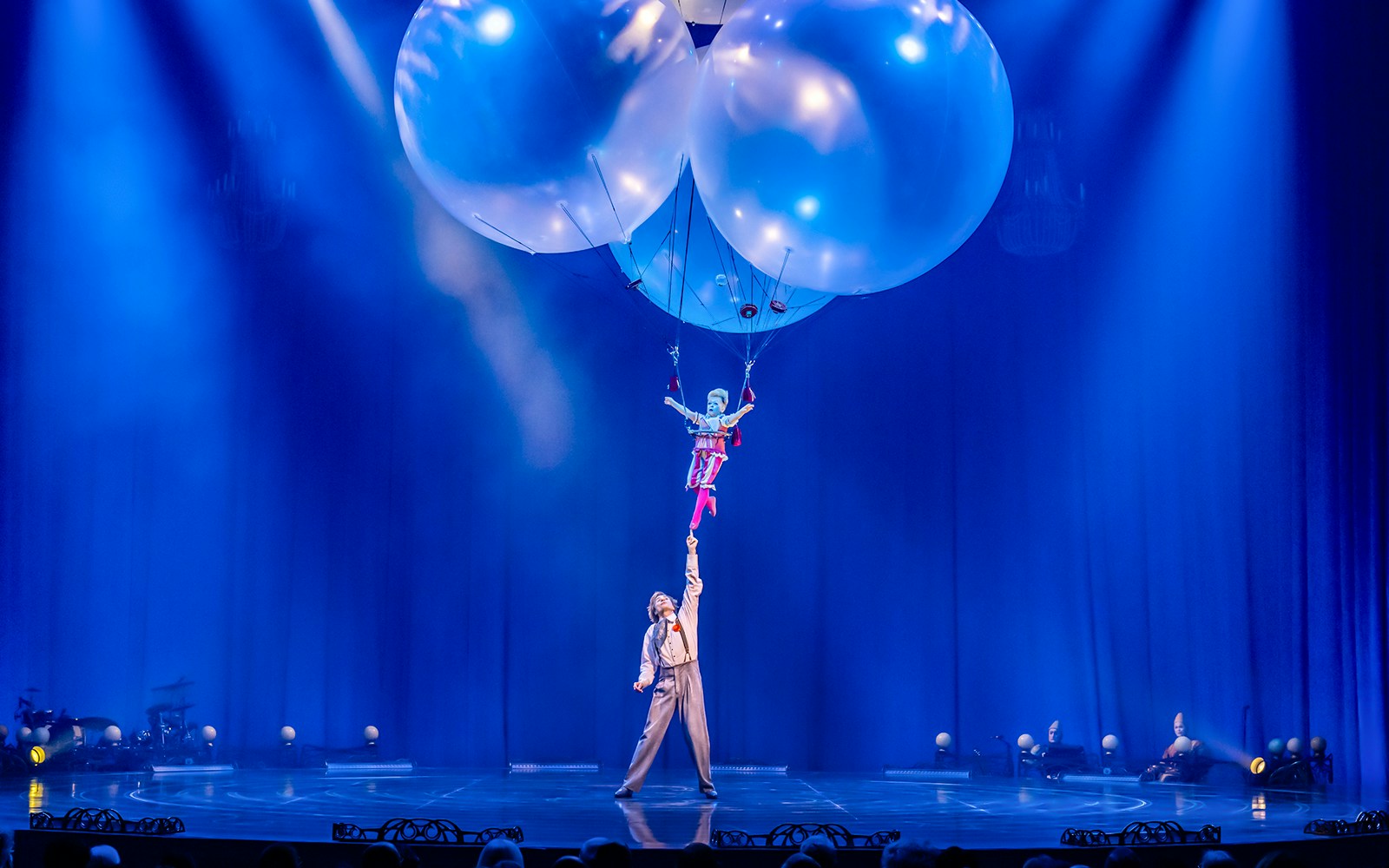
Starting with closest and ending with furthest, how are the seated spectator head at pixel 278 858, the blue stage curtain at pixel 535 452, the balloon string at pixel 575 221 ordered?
the seated spectator head at pixel 278 858
the balloon string at pixel 575 221
the blue stage curtain at pixel 535 452

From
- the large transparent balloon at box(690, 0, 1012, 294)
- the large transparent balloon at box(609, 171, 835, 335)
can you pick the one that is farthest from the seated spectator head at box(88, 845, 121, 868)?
the large transparent balloon at box(609, 171, 835, 335)

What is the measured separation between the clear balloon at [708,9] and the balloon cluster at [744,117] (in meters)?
1.11

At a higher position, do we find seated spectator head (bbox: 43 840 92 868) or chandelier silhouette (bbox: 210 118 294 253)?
chandelier silhouette (bbox: 210 118 294 253)

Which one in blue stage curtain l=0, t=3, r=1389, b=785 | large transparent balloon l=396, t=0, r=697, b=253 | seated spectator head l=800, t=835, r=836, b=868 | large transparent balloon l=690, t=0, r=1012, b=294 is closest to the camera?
seated spectator head l=800, t=835, r=836, b=868

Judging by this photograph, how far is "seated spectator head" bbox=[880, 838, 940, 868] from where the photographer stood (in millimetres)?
3352

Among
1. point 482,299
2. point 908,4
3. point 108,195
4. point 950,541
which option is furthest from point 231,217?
point 908,4

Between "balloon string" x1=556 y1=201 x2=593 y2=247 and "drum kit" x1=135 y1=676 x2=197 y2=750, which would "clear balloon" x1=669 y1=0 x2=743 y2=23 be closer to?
"balloon string" x1=556 y1=201 x2=593 y2=247

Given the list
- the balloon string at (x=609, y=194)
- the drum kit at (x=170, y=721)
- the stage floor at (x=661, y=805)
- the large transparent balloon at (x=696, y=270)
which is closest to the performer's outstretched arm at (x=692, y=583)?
the stage floor at (x=661, y=805)

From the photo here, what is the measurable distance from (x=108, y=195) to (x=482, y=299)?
3.96 metres

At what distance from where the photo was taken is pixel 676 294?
340 inches

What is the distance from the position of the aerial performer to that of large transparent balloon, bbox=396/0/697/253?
216 centimetres

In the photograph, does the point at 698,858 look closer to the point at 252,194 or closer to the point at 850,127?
the point at 850,127

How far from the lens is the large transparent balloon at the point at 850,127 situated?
5.94m

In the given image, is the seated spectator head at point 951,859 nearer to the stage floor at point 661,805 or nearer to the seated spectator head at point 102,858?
the seated spectator head at point 102,858
